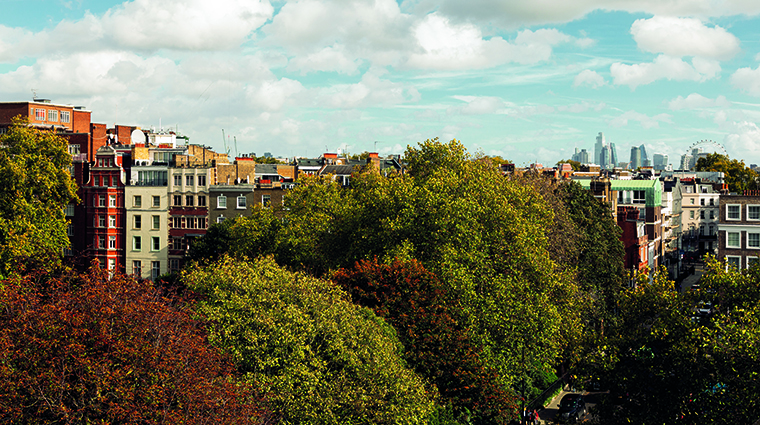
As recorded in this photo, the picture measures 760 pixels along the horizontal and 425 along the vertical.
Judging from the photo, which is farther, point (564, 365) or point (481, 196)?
point (564, 365)

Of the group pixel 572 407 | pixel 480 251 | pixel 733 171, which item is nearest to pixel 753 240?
pixel 572 407

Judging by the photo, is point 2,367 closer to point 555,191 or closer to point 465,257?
point 465,257

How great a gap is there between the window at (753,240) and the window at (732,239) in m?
0.88

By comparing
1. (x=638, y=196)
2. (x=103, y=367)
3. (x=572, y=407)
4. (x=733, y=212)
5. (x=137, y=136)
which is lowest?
(x=572, y=407)

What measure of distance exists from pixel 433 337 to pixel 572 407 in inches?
622

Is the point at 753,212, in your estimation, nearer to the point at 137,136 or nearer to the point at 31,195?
the point at 31,195

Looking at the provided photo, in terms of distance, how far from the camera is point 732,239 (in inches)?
2496

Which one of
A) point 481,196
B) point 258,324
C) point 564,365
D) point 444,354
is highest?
point 481,196

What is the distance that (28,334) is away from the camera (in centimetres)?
2120

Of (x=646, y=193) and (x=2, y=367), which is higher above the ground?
(x=646, y=193)

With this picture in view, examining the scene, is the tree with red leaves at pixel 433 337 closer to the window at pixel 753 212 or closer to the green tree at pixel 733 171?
the window at pixel 753 212

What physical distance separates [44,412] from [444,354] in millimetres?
19344

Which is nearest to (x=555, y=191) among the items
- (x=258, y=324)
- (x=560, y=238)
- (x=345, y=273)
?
A: (x=560, y=238)

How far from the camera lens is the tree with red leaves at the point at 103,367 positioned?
20.0 m
